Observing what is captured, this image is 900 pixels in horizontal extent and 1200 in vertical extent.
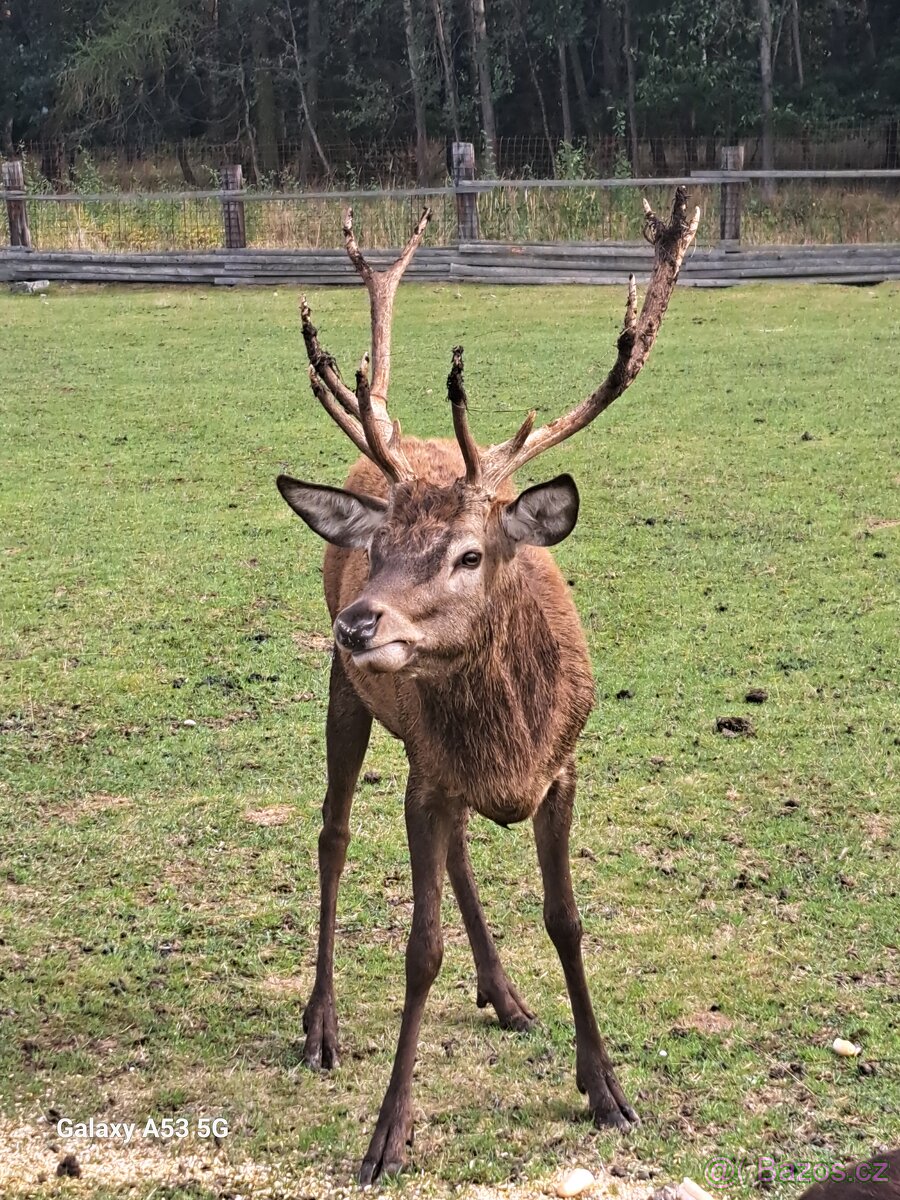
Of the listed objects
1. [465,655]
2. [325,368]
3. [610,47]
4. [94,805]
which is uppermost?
[610,47]

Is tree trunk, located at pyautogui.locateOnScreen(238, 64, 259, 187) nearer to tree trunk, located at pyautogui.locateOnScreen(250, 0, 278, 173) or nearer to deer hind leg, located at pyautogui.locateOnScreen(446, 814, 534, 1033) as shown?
tree trunk, located at pyautogui.locateOnScreen(250, 0, 278, 173)

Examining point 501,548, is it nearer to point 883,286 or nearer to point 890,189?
point 883,286

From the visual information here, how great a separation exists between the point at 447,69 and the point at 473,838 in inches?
1416

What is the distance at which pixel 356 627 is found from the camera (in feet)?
11.1

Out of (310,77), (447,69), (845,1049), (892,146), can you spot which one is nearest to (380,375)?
(845,1049)

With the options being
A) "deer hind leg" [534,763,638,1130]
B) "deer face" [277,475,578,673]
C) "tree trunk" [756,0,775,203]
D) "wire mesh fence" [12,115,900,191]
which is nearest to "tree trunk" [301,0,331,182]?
"wire mesh fence" [12,115,900,191]

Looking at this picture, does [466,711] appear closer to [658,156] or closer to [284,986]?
[284,986]

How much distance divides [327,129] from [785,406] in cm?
3266

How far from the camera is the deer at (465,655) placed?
3.65 metres

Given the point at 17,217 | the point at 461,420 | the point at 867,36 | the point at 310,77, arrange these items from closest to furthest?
the point at 461,420
the point at 17,217
the point at 867,36
the point at 310,77

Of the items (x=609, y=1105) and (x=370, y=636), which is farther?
(x=609, y=1105)

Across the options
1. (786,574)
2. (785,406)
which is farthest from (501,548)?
(785,406)

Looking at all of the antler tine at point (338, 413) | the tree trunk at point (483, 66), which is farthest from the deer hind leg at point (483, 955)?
the tree trunk at point (483, 66)

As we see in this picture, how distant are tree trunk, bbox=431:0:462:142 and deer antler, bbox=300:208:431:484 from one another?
34.6 meters
